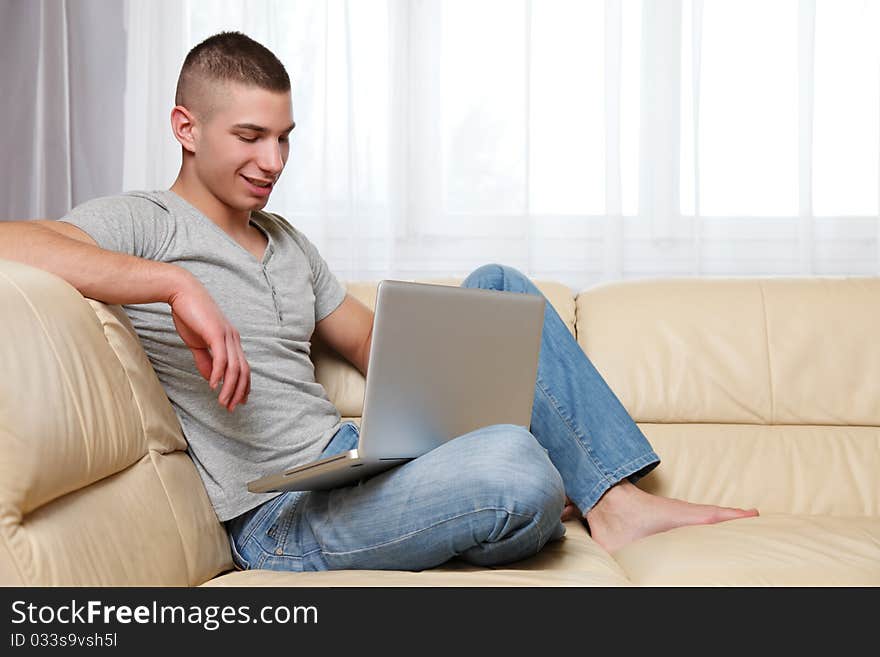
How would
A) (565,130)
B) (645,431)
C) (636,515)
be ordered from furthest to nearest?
1. (565,130)
2. (645,431)
3. (636,515)

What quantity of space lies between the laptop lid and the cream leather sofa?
19cm

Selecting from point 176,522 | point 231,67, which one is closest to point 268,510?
point 176,522

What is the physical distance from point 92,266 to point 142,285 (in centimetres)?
7

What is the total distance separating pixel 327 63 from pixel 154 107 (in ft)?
1.42

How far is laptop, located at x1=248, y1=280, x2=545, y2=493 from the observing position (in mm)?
1218

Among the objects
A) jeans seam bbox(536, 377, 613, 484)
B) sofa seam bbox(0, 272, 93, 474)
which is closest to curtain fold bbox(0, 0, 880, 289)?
jeans seam bbox(536, 377, 613, 484)

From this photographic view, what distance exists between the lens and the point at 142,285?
4.24 ft

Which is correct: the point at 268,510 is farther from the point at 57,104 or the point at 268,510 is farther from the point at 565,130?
the point at 57,104

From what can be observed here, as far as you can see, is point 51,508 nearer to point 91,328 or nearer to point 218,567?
point 91,328
